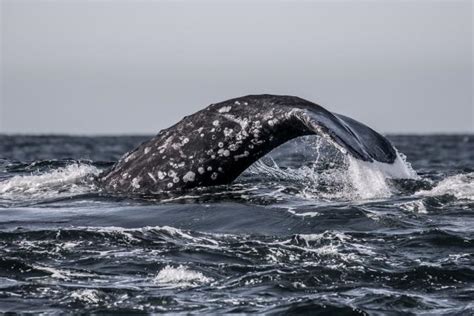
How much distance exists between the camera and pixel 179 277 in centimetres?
783

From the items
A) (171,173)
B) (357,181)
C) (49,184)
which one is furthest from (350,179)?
(49,184)

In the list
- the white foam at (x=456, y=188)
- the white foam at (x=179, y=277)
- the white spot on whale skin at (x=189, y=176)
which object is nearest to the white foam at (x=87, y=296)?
the white foam at (x=179, y=277)

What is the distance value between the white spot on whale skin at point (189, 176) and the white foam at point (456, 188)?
226cm

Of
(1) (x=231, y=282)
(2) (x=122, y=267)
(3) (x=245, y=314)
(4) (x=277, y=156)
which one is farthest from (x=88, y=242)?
(4) (x=277, y=156)

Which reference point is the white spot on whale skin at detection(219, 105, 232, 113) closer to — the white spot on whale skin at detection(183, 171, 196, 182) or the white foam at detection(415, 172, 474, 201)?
the white spot on whale skin at detection(183, 171, 196, 182)

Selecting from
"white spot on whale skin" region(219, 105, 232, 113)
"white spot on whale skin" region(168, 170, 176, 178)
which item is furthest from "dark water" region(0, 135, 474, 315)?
"white spot on whale skin" region(219, 105, 232, 113)

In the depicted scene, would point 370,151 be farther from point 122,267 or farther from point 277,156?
point 277,156

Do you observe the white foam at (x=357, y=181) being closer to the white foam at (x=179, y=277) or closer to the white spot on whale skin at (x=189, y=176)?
the white spot on whale skin at (x=189, y=176)

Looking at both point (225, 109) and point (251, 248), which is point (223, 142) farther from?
point (251, 248)

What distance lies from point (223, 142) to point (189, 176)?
51cm

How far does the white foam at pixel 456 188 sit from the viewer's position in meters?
11.1

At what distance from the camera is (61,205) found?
428 inches

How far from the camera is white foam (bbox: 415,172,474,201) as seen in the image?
1106 centimetres

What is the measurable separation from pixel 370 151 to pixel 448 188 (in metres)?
1.56
